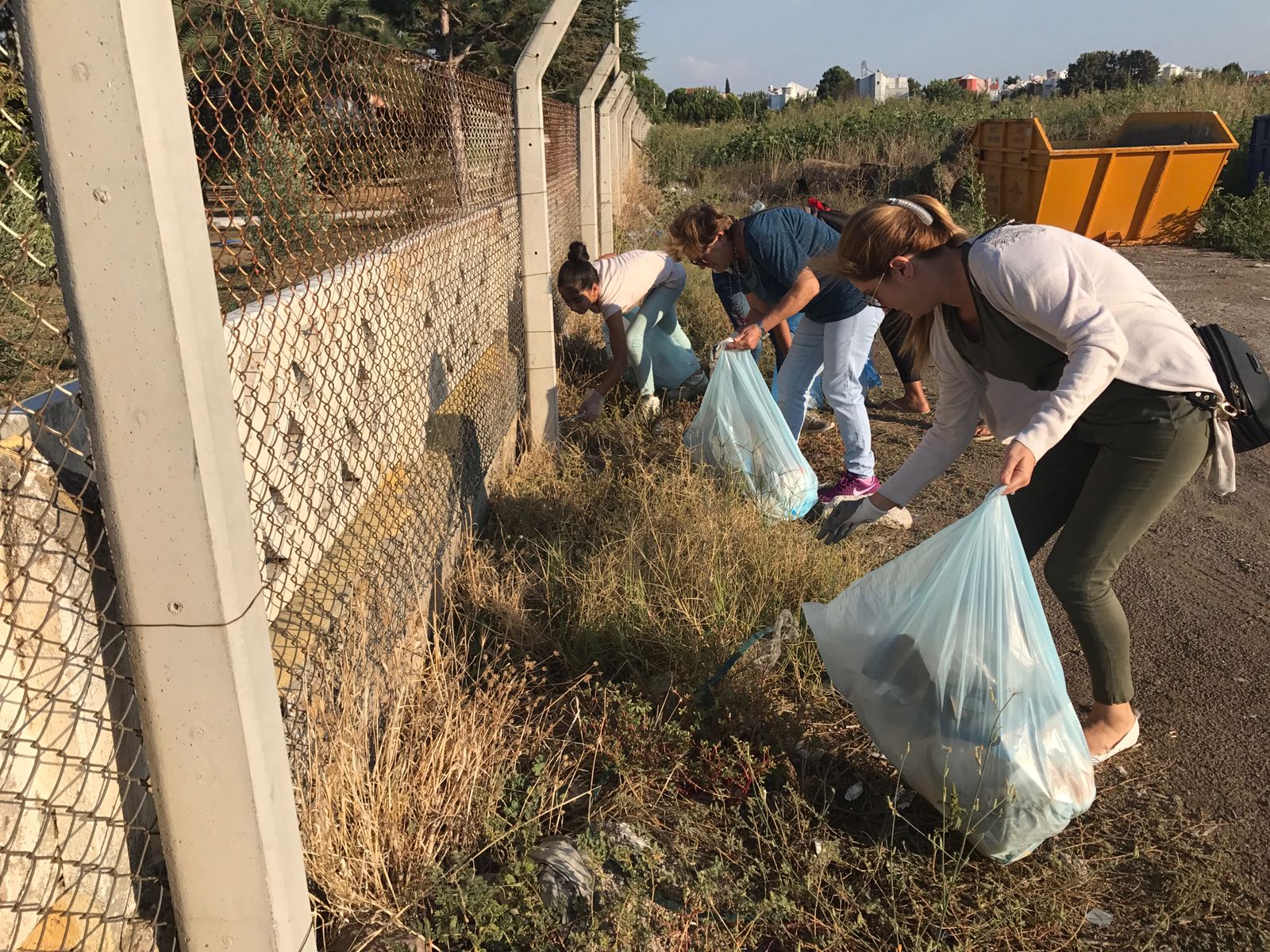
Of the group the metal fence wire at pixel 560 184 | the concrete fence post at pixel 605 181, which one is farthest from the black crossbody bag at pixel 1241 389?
the concrete fence post at pixel 605 181

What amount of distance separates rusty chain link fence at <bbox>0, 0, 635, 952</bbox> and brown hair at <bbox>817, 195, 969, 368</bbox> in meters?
→ 1.48

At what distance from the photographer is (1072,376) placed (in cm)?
206

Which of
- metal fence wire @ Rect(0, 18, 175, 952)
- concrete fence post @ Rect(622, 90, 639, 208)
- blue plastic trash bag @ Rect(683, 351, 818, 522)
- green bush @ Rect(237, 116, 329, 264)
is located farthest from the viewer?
concrete fence post @ Rect(622, 90, 639, 208)

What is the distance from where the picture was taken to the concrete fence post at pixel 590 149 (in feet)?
23.6

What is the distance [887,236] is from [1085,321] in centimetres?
56

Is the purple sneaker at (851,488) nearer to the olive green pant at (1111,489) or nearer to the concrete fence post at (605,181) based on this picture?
the olive green pant at (1111,489)

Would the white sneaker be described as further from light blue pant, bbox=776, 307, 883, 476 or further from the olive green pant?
light blue pant, bbox=776, 307, 883, 476

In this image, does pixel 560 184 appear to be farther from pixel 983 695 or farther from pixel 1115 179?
pixel 1115 179

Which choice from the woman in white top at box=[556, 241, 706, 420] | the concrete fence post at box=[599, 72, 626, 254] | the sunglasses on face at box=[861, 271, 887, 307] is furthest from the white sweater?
the concrete fence post at box=[599, 72, 626, 254]

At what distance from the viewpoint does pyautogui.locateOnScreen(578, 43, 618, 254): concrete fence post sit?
23.6 ft

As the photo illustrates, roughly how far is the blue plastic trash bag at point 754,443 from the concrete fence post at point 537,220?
3.44 feet

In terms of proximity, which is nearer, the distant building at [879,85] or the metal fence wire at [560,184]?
the metal fence wire at [560,184]

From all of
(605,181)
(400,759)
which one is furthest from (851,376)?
(605,181)

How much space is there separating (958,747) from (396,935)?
1328 mm
